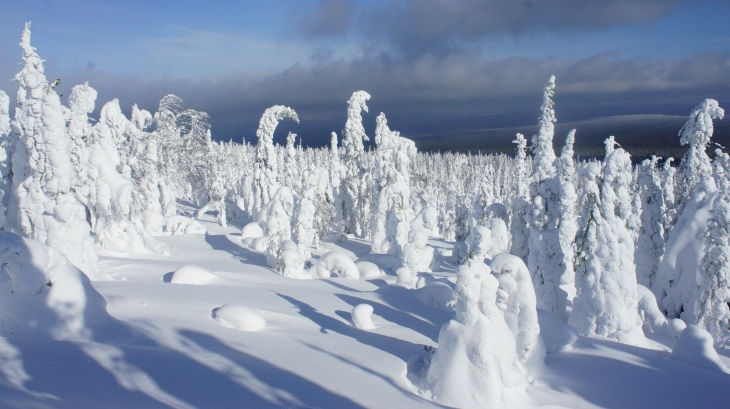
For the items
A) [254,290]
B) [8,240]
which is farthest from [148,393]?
[254,290]

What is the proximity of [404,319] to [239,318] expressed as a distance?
5.56m

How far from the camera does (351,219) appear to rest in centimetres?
4050

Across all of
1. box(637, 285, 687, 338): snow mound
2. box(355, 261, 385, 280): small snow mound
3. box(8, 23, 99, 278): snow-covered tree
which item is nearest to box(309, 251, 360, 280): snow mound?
→ box(355, 261, 385, 280): small snow mound

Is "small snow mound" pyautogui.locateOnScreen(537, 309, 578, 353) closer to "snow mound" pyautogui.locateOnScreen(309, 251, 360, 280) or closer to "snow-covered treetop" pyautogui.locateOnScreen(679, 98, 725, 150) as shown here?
"snow mound" pyautogui.locateOnScreen(309, 251, 360, 280)

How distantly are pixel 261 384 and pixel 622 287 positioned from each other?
11951 millimetres

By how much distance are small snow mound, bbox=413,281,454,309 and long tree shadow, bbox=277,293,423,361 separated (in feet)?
14.5

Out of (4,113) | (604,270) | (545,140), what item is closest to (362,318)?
(604,270)

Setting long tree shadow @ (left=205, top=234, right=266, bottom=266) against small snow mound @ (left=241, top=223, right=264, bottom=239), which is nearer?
long tree shadow @ (left=205, top=234, right=266, bottom=266)

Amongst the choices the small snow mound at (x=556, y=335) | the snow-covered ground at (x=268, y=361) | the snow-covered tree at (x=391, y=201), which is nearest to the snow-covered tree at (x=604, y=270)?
the snow-covered ground at (x=268, y=361)

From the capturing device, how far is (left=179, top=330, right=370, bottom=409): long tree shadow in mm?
6417

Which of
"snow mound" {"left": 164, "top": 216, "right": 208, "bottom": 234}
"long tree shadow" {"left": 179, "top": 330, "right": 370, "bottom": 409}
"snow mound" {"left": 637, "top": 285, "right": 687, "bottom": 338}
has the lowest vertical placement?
"snow mound" {"left": 637, "top": 285, "right": 687, "bottom": 338}

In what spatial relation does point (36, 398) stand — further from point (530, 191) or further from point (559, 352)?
point (530, 191)

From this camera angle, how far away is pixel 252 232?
2891 cm

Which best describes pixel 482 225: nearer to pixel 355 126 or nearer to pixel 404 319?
pixel 404 319
